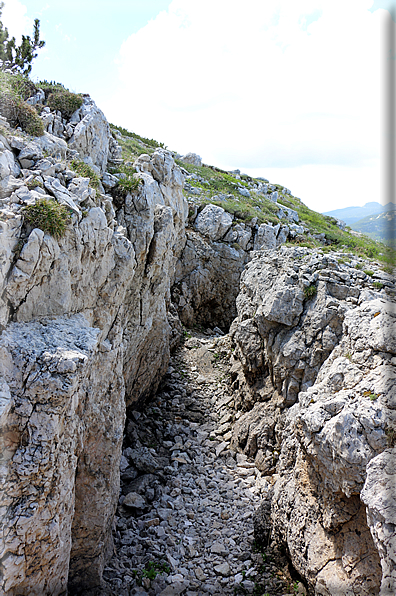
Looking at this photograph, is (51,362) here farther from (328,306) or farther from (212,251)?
(212,251)

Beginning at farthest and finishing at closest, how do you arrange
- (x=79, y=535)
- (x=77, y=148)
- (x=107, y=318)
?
(x=77, y=148), (x=107, y=318), (x=79, y=535)

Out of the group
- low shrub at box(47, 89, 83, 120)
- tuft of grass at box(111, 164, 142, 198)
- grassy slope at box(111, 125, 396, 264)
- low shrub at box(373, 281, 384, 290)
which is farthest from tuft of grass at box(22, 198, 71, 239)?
grassy slope at box(111, 125, 396, 264)

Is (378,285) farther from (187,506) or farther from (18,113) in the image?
(18,113)

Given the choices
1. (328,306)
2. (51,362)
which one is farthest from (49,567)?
(328,306)

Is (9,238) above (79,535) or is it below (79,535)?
above

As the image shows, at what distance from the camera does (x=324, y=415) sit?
456 inches

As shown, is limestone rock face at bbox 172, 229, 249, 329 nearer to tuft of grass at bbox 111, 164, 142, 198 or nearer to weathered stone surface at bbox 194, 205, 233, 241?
weathered stone surface at bbox 194, 205, 233, 241

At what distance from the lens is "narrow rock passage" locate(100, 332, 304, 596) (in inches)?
523

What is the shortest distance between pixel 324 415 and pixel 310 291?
7.65m

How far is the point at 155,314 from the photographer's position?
74.6ft

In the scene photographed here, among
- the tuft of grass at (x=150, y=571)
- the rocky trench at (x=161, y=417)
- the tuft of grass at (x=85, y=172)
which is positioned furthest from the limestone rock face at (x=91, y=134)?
the tuft of grass at (x=150, y=571)

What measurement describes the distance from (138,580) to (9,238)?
12235 millimetres

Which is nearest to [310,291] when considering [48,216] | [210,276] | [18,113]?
[48,216]

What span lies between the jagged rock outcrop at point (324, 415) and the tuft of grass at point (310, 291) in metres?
0.05
